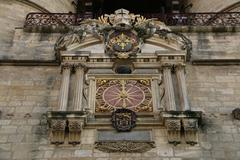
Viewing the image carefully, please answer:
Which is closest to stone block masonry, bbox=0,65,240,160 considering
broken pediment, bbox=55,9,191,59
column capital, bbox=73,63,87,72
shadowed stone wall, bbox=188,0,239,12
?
column capital, bbox=73,63,87,72

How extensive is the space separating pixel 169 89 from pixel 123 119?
3.59 ft

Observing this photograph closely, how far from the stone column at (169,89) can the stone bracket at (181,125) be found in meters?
0.29

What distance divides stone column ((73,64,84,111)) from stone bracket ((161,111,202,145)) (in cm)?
144

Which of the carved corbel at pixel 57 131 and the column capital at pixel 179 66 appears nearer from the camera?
the carved corbel at pixel 57 131

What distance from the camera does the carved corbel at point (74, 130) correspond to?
9.77 meters

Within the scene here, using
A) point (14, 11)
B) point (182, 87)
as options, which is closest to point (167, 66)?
point (182, 87)

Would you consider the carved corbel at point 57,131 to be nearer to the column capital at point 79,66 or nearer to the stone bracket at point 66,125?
the stone bracket at point 66,125

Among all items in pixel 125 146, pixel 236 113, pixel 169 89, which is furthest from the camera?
pixel 169 89

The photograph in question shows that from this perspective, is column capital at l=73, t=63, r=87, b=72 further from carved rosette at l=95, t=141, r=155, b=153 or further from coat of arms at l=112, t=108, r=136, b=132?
carved rosette at l=95, t=141, r=155, b=153

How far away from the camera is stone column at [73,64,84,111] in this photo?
34.0ft

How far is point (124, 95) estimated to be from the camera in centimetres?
1070

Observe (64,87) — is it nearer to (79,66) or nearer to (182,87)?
(79,66)

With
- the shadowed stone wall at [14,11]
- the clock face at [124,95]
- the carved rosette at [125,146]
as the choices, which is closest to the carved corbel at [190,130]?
the carved rosette at [125,146]

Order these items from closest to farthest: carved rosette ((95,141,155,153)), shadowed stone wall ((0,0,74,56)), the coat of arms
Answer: carved rosette ((95,141,155,153)) → the coat of arms → shadowed stone wall ((0,0,74,56))
